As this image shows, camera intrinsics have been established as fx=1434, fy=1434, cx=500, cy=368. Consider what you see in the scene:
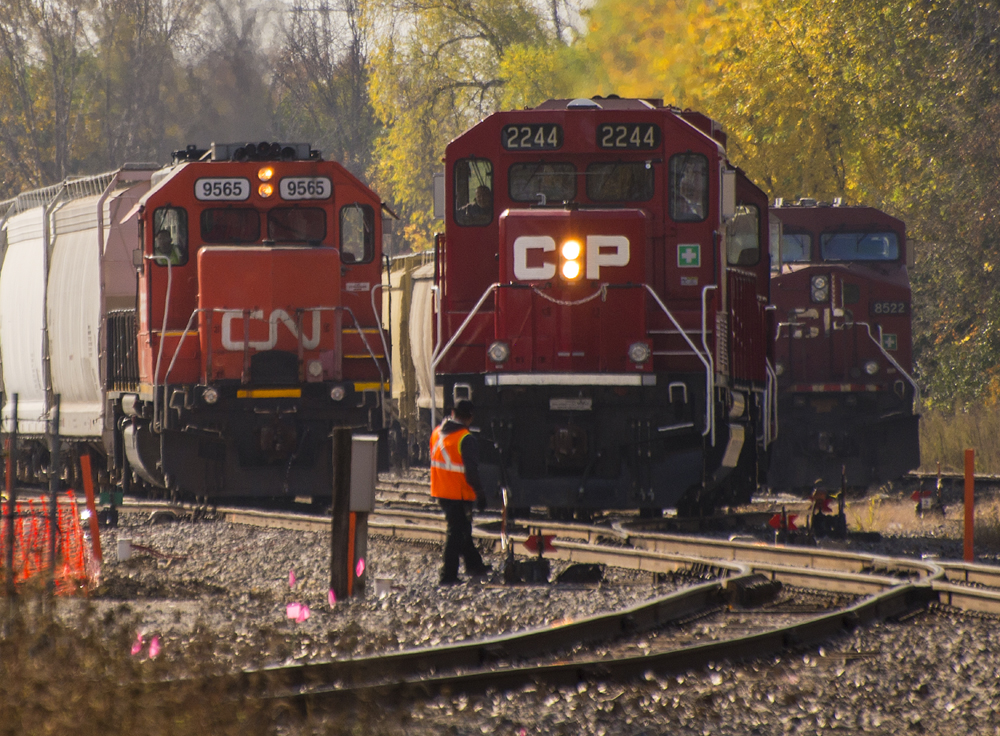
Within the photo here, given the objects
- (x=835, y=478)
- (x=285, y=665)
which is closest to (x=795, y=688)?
(x=285, y=665)

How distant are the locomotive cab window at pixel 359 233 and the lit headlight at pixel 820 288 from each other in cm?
517

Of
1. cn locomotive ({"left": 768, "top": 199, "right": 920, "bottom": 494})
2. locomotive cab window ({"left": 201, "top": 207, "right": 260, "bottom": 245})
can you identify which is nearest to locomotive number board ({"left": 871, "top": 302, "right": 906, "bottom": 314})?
cn locomotive ({"left": 768, "top": 199, "right": 920, "bottom": 494})

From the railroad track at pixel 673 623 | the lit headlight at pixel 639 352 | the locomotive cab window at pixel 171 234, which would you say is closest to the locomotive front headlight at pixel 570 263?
the lit headlight at pixel 639 352

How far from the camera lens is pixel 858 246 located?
55.0ft

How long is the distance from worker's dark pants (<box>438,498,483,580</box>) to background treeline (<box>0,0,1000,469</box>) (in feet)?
33.2

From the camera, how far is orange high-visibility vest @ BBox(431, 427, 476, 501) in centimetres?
914

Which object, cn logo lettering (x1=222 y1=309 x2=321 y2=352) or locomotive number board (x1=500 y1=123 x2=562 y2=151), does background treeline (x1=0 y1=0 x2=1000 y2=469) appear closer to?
cn logo lettering (x1=222 y1=309 x2=321 y2=352)

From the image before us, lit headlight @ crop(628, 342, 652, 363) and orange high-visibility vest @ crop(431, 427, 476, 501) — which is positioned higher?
lit headlight @ crop(628, 342, 652, 363)

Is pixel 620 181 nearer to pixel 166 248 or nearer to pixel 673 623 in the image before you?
pixel 166 248

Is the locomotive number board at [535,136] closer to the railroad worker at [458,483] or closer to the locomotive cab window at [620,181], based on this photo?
the locomotive cab window at [620,181]

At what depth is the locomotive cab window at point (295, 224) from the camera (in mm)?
14172

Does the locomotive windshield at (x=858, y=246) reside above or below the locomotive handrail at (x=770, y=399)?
above

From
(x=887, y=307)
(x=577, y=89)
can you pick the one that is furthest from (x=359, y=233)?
(x=577, y=89)

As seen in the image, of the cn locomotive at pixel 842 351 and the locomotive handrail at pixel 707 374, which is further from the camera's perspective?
the cn locomotive at pixel 842 351
